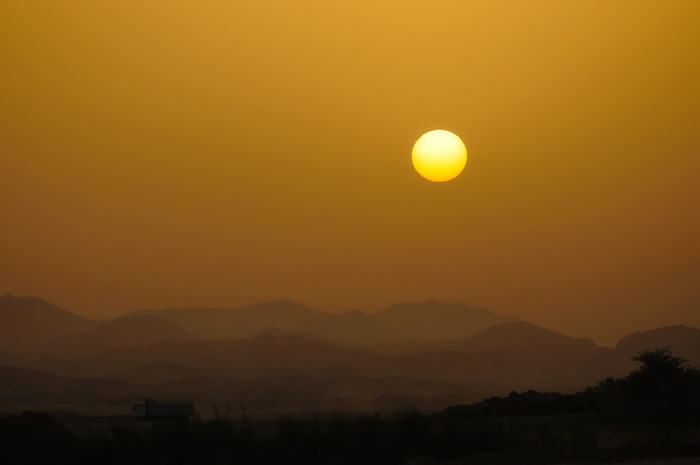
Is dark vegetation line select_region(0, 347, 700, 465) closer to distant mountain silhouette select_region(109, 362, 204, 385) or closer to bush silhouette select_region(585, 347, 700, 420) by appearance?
bush silhouette select_region(585, 347, 700, 420)

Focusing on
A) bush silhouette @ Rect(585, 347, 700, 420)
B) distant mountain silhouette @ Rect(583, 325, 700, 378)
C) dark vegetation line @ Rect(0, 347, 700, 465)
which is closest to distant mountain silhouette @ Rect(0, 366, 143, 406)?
bush silhouette @ Rect(585, 347, 700, 420)

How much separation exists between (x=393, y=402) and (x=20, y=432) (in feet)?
328

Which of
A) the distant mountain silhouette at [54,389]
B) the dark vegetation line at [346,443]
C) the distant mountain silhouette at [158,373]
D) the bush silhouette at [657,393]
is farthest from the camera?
the distant mountain silhouette at [158,373]

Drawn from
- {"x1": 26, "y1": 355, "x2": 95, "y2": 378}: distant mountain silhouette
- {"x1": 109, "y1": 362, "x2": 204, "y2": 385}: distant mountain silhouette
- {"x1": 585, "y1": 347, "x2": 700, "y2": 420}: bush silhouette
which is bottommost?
{"x1": 585, "y1": 347, "x2": 700, "y2": 420}: bush silhouette

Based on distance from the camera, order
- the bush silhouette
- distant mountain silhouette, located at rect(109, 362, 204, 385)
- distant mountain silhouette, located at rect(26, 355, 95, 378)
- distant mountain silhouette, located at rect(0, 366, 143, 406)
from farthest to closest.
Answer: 1. distant mountain silhouette, located at rect(26, 355, 95, 378)
2. distant mountain silhouette, located at rect(109, 362, 204, 385)
3. distant mountain silhouette, located at rect(0, 366, 143, 406)
4. the bush silhouette

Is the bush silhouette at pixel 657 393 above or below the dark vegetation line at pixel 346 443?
above

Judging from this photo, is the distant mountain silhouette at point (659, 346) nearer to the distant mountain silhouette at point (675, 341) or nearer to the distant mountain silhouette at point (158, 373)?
the distant mountain silhouette at point (675, 341)

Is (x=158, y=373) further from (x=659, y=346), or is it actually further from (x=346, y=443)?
(x=346, y=443)

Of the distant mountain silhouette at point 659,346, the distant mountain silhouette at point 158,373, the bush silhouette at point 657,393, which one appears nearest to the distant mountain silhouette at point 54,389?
the distant mountain silhouette at point 158,373

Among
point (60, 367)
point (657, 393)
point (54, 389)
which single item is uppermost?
point (60, 367)

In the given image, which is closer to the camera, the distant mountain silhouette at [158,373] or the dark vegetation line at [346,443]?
the dark vegetation line at [346,443]

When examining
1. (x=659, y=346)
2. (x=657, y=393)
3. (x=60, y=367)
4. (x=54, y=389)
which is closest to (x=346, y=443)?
(x=657, y=393)

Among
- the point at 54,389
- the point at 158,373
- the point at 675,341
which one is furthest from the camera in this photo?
the point at 675,341

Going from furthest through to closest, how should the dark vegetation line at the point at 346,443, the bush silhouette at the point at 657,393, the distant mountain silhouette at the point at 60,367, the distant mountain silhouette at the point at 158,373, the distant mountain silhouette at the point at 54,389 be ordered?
the distant mountain silhouette at the point at 60,367 → the distant mountain silhouette at the point at 158,373 → the distant mountain silhouette at the point at 54,389 → the bush silhouette at the point at 657,393 → the dark vegetation line at the point at 346,443
